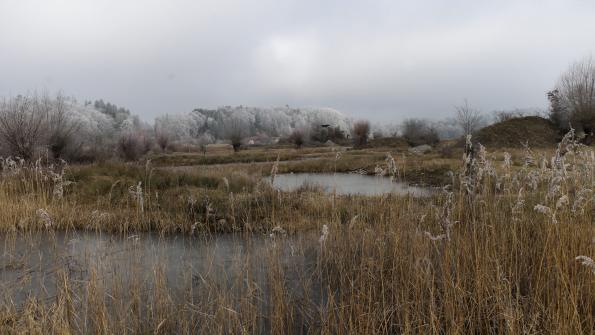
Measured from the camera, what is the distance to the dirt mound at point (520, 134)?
31.5m

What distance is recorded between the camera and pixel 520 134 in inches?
1278

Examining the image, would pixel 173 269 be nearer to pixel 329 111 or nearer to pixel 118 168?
pixel 118 168

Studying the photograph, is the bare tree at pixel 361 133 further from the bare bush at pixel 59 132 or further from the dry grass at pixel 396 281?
the dry grass at pixel 396 281

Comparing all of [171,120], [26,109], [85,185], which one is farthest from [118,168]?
[171,120]

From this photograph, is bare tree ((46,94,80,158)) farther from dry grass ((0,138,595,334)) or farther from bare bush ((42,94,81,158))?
dry grass ((0,138,595,334))

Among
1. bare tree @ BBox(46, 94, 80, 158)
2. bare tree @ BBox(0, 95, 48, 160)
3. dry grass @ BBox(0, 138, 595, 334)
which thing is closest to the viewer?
dry grass @ BBox(0, 138, 595, 334)

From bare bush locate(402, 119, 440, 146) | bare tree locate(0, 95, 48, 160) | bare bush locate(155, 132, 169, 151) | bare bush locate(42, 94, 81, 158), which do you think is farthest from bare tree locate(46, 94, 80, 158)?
bare bush locate(402, 119, 440, 146)

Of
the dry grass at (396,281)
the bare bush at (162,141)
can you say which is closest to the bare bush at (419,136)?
the bare bush at (162,141)

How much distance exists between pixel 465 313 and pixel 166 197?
299 inches

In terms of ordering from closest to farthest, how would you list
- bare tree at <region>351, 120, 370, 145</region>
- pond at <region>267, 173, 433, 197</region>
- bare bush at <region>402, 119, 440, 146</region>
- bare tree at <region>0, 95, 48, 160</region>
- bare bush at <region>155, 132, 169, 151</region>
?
1. pond at <region>267, 173, 433, 197</region>
2. bare tree at <region>0, 95, 48, 160</region>
3. bare bush at <region>402, 119, 440, 146</region>
4. bare bush at <region>155, 132, 169, 151</region>
5. bare tree at <region>351, 120, 370, 145</region>

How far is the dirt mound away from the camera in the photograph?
3150 cm

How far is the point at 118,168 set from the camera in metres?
10.9

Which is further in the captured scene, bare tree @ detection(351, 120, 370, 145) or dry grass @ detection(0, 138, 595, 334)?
bare tree @ detection(351, 120, 370, 145)

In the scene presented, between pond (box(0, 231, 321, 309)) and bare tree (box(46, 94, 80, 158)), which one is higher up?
bare tree (box(46, 94, 80, 158))
